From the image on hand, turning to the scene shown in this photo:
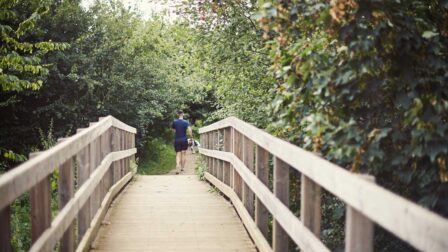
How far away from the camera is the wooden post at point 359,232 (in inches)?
93.2

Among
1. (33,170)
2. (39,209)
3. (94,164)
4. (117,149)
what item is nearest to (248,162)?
(94,164)

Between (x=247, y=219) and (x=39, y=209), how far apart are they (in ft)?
9.91

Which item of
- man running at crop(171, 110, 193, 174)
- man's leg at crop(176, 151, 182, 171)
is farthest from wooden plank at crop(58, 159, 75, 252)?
man's leg at crop(176, 151, 182, 171)

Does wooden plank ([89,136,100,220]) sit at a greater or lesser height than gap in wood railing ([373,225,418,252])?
greater

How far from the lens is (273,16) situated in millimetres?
3744

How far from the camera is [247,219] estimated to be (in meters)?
5.73

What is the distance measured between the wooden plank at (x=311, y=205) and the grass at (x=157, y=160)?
60.3ft

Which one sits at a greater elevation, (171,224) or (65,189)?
(65,189)

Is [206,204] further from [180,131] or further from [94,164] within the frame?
[180,131]

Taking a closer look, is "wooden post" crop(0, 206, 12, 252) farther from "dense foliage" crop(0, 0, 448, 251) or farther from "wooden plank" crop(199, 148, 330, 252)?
"dense foliage" crop(0, 0, 448, 251)

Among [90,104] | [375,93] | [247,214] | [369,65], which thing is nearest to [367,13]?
[369,65]

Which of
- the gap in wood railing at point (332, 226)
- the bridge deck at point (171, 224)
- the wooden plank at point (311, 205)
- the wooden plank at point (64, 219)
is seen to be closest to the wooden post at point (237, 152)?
the bridge deck at point (171, 224)

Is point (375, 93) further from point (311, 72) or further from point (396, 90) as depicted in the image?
point (311, 72)

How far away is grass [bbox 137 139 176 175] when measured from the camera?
22688 mm
